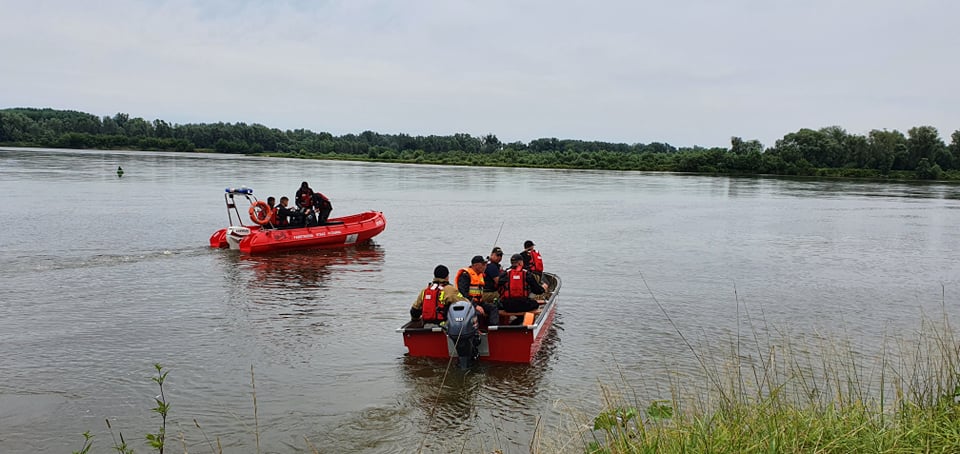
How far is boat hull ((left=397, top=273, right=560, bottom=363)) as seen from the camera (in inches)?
389

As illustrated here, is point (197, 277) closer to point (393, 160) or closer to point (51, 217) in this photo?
point (51, 217)

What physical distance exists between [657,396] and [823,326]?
5823mm

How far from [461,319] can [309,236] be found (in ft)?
40.0

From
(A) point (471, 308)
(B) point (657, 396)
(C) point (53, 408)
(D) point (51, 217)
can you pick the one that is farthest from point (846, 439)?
(D) point (51, 217)

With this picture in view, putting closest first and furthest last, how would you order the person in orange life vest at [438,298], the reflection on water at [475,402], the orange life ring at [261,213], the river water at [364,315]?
the reflection on water at [475,402] → the river water at [364,315] → the person in orange life vest at [438,298] → the orange life ring at [261,213]

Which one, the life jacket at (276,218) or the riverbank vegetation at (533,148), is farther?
the riverbank vegetation at (533,148)

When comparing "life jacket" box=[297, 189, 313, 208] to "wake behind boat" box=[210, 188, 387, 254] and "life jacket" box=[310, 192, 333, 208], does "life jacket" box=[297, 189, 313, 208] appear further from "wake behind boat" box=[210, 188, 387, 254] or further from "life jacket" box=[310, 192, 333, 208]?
"wake behind boat" box=[210, 188, 387, 254]

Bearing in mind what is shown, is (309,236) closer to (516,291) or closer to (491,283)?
(491,283)

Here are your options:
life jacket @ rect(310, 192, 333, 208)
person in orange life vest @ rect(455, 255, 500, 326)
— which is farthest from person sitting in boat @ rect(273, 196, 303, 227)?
person in orange life vest @ rect(455, 255, 500, 326)

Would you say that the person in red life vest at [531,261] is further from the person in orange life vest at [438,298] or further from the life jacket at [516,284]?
the person in orange life vest at [438,298]

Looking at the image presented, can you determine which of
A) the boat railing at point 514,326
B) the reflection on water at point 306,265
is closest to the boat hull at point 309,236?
the reflection on water at point 306,265

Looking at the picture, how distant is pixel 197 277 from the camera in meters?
16.8

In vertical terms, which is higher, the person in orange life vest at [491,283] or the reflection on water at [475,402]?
the person in orange life vest at [491,283]

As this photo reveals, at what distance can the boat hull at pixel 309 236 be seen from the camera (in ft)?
64.6
